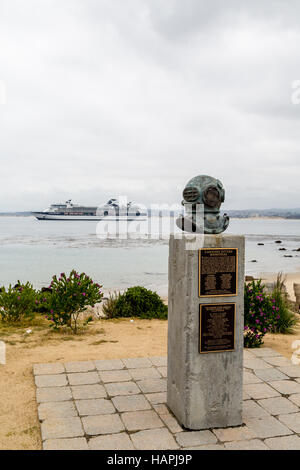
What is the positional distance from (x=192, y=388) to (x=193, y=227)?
1610 mm

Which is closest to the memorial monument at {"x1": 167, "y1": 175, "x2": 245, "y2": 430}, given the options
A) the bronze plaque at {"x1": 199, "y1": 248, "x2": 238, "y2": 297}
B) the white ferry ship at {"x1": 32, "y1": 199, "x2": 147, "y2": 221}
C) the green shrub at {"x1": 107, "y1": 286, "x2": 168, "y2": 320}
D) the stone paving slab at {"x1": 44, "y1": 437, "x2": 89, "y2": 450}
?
the bronze plaque at {"x1": 199, "y1": 248, "x2": 238, "y2": 297}

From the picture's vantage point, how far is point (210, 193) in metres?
4.02

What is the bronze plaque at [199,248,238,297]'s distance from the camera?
3.87 metres

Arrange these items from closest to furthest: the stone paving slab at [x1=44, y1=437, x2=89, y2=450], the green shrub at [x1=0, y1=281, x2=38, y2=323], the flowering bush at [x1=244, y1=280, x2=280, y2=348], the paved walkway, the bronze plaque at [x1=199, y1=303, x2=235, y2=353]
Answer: the stone paving slab at [x1=44, y1=437, x2=89, y2=450]
the paved walkway
the bronze plaque at [x1=199, y1=303, x2=235, y2=353]
the flowering bush at [x1=244, y1=280, x2=280, y2=348]
the green shrub at [x1=0, y1=281, x2=38, y2=323]

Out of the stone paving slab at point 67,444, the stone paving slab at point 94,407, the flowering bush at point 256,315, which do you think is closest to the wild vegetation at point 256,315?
the flowering bush at point 256,315

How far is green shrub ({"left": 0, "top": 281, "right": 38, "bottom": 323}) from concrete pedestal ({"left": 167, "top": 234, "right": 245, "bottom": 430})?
4.79 meters

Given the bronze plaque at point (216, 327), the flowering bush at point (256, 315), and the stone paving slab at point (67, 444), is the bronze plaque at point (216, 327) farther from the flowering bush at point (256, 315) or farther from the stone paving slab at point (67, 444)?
the flowering bush at point (256, 315)

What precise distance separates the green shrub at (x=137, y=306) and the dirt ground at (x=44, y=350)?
1.47ft

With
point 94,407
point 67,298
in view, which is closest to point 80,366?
point 94,407

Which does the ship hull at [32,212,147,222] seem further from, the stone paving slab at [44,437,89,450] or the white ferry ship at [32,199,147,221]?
the stone paving slab at [44,437,89,450]

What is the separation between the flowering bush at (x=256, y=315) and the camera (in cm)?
693

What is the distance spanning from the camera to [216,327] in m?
3.99

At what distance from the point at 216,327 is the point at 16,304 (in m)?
5.49

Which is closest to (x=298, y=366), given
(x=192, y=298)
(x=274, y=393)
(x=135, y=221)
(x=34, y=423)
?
(x=274, y=393)
